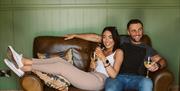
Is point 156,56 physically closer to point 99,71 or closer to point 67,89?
point 99,71

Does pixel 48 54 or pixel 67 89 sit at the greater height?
pixel 48 54

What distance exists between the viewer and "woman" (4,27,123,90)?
314 centimetres

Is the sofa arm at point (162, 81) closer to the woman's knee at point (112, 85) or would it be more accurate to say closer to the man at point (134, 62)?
the man at point (134, 62)

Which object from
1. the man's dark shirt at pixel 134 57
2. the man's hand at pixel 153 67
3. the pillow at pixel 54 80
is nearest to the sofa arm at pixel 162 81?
the man's hand at pixel 153 67

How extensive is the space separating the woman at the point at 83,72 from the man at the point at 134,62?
0.12m

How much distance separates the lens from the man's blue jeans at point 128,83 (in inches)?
119

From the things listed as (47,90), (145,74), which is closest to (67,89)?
(47,90)

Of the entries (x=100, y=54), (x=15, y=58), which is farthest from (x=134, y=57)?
(x=15, y=58)

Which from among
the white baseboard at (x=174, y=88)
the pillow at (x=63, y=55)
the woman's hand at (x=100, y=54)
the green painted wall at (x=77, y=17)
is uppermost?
the green painted wall at (x=77, y=17)

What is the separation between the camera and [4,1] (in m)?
4.07

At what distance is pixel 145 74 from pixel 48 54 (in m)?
1.10

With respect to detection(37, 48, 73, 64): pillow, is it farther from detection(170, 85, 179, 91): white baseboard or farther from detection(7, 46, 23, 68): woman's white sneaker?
detection(170, 85, 179, 91): white baseboard

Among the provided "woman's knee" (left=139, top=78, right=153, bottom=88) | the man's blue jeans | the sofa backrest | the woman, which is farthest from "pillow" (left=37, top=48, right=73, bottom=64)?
"woman's knee" (left=139, top=78, right=153, bottom=88)

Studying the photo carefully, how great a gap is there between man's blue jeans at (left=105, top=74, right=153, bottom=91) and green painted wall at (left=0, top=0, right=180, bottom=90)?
1004mm
